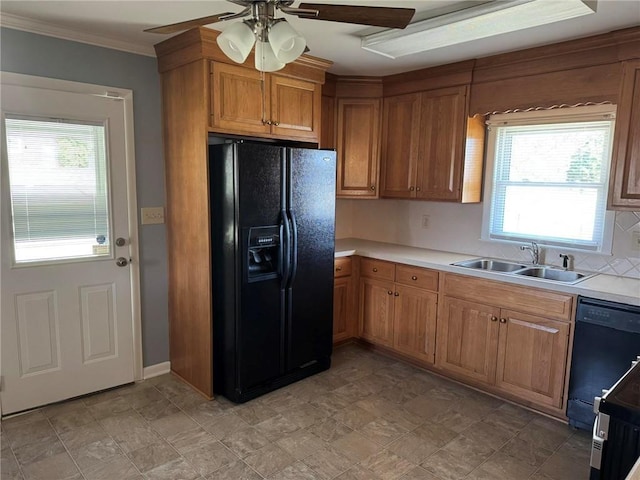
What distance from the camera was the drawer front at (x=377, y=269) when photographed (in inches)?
137

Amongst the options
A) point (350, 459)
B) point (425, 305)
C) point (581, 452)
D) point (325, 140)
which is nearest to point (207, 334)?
Result: point (350, 459)

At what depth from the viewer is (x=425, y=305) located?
326 cm

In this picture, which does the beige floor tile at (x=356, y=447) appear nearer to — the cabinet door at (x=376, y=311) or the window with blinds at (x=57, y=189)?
the cabinet door at (x=376, y=311)

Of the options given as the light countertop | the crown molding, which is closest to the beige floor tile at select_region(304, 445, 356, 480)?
the light countertop

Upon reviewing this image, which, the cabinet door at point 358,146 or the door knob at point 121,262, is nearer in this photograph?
the door knob at point 121,262

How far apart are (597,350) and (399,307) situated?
136cm

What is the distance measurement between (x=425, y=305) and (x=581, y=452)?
127cm

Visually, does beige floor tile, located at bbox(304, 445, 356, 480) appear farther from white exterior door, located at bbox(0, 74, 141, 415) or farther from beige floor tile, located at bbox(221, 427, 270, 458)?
white exterior door, located at bbox(0, 74, 141, 415)

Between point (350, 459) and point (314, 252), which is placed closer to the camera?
point (350, 459)

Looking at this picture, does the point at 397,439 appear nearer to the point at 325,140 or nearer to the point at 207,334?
the point at 207,334

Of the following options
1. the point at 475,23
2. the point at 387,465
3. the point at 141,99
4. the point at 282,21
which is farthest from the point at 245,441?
the point at 475,23

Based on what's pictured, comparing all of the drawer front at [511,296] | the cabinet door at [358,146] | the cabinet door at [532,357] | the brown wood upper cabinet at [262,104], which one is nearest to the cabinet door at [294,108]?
the brown wood upper cabinet at [262,104]

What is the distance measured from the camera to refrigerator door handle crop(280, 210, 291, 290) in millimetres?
2852

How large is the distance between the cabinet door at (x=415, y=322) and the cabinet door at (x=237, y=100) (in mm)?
1614
